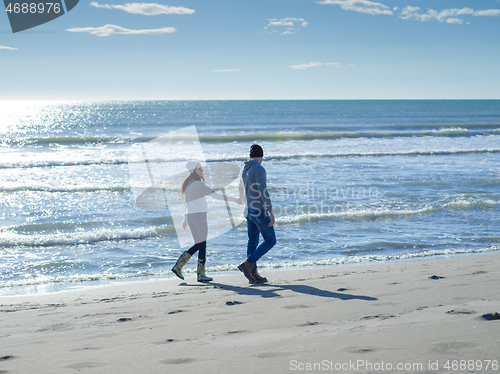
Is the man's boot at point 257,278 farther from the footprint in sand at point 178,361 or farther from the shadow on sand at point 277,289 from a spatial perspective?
the footprint in sand at point 178,361

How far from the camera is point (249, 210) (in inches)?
221

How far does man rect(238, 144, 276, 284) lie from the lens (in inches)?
216

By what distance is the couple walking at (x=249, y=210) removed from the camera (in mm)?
5512

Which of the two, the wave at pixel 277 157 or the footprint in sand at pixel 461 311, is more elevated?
the wave at pixel 277 157

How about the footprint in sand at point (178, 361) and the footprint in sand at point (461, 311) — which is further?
the footprint in sand at point (461, 311)

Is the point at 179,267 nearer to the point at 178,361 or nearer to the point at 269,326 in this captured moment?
the point at 269,326

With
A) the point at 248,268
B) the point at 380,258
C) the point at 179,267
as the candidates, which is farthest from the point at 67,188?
the point at 380,258

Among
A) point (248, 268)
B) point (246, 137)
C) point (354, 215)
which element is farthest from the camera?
point (246, 137)

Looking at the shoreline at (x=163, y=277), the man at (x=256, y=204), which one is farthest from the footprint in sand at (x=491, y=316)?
the shoreline at (x=163, y=277)

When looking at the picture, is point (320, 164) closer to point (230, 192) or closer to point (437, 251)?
point (230, 192)

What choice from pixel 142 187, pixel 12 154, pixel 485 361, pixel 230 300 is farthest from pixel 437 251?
pixel 12 154

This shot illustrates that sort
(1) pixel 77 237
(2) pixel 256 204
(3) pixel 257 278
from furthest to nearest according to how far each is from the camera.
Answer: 1. (1) pixel 77 237
2. (3) pixel 257 278
3. (2) pixel 256 204

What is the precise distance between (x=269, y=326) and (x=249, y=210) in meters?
2.03

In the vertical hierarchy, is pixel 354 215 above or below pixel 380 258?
above
